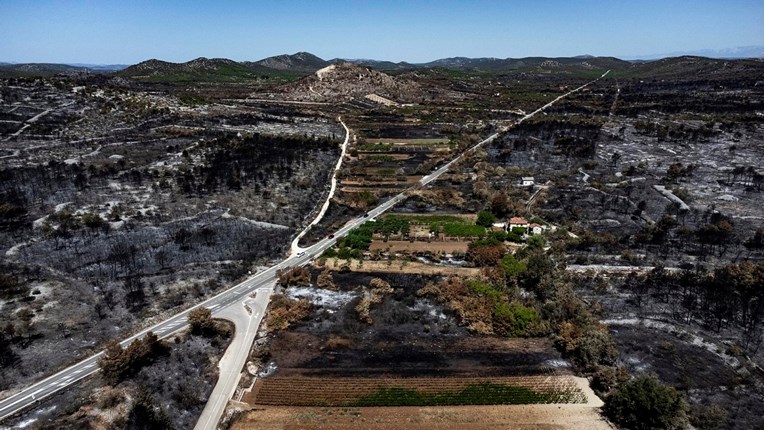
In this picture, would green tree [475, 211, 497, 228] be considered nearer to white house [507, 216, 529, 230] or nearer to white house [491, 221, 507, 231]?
white house [491, 221, 507, 231]

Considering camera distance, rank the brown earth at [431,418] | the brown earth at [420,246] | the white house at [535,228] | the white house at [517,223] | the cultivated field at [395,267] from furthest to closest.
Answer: the white house at [517,223], the white house at [535,228], the brown earth at [420,246], the cultivated field at [395,267], the brown earth at [431,418]

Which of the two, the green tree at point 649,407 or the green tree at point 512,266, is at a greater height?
the green tree at point 512,266

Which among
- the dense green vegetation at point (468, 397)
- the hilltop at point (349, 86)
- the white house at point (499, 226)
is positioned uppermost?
the hilltop at point (349, 86)

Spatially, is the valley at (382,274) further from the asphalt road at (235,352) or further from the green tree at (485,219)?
the asphalt road at (235,352)

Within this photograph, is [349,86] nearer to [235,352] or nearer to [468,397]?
[235,352]

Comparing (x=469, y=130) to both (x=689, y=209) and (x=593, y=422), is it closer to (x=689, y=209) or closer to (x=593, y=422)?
(x=689, y=209)

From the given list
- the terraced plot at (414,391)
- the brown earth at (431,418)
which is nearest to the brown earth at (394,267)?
the terraced plot at (414,391)

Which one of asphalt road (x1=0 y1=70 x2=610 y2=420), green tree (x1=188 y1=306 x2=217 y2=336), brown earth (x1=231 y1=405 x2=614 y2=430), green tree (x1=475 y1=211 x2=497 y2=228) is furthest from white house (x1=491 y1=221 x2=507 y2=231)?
green tree (x1=188 y1=306 x2=217 y2=336)
